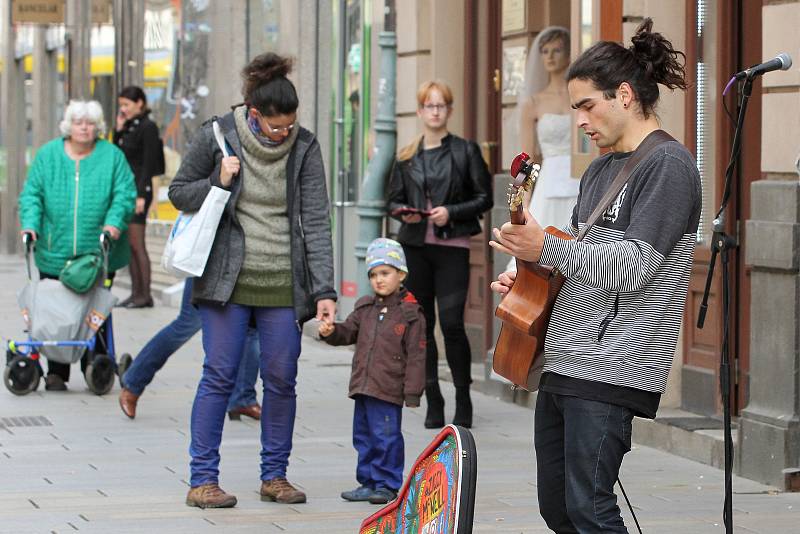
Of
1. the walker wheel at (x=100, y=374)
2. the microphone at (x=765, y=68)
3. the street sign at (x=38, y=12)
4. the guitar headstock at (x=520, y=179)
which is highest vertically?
the street sign at (x=38, y=12)

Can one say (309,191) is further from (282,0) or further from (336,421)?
(282,0)

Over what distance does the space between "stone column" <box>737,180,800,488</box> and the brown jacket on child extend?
1582 millimetres

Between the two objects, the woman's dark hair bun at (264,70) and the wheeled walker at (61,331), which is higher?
the woman's dark hair bun at (264,70)

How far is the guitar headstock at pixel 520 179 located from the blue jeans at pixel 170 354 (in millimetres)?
5345

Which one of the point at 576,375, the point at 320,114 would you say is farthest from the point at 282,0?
the point at 576,375

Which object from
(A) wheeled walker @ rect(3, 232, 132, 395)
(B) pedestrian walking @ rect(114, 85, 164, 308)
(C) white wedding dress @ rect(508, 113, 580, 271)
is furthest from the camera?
(B) pedestrian walking @ rect(114, 85, 164, 308)

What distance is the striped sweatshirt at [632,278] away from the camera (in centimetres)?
436

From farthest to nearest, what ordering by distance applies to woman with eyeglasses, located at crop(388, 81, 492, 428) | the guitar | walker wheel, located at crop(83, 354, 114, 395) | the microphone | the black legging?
the black legging < walker wheel, located at crop(83, 354, 114, 395) < woman with eyeglasses, located at crop(388, 81, 492, 428) < the microphone < the guitar

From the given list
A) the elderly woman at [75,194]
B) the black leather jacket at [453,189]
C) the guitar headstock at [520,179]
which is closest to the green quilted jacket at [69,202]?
the elderly woman at [75,194]

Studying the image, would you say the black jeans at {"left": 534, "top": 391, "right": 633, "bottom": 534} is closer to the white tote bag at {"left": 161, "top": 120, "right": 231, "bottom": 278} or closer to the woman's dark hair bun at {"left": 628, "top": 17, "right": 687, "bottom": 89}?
the woman's dark hair bun at {"left": 628, "top": 17, "right": 687, "bottom": 89}

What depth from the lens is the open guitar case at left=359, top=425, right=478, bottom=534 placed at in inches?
175

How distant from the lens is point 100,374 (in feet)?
35.9

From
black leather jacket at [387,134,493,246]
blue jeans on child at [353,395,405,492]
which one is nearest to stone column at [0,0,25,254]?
black leather jacket at [387,134,493,246]

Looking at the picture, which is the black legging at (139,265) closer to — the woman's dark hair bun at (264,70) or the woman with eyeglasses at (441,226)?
the woman with eyeglasses at (441,226)
